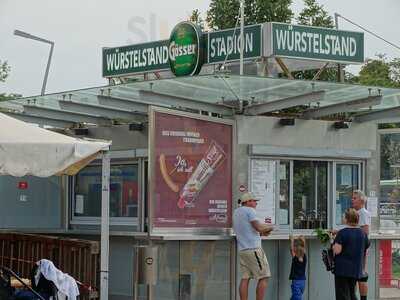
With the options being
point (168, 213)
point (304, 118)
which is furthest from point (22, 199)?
point (304, 118)

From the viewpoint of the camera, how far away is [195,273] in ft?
40.0

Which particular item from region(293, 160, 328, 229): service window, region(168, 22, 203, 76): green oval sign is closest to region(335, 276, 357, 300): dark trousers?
region(293, 160, 328, 229): service window

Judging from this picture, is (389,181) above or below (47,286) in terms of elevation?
above

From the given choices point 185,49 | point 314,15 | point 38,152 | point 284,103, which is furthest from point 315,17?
point 38,152

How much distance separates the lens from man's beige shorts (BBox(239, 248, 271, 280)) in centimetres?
1180

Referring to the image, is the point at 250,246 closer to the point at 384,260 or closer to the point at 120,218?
the point at 120,218

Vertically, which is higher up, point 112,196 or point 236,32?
point 236,32

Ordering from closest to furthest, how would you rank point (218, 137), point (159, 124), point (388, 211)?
point (159, 124)
point (218, 137)
point (388, 211)

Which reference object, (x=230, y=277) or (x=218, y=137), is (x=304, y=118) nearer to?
(x=218, y=137)

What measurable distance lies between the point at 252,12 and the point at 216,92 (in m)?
11.3

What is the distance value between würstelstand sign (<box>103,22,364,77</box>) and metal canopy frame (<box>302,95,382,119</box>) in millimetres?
1040

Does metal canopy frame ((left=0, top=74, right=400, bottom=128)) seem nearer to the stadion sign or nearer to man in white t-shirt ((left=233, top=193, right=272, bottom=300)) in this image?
the stadion sign

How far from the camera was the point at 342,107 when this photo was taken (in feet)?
41.8

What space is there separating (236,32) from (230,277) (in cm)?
410
